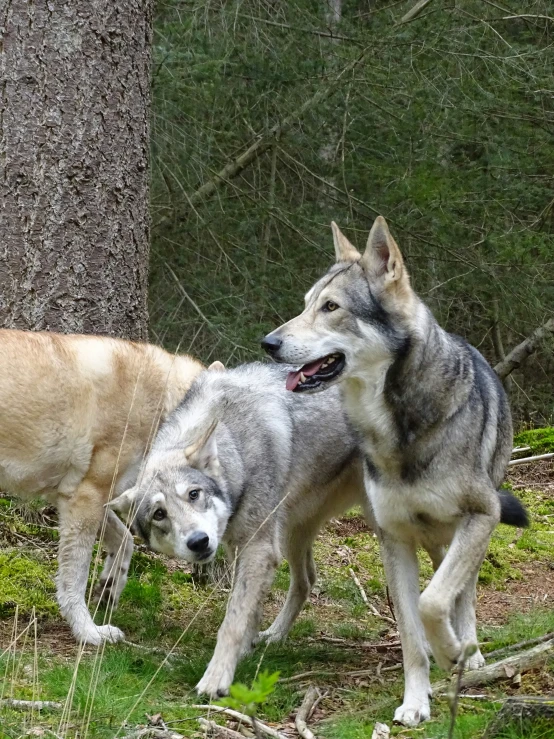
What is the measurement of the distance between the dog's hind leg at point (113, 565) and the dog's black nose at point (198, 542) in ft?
2.95

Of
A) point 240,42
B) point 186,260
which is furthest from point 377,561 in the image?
point 240,42

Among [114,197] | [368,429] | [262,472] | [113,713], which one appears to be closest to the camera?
[113,713]

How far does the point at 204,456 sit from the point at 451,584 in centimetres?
147

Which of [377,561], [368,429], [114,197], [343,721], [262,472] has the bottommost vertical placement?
[377,561]

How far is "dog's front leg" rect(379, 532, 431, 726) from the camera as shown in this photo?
3957 millimetres

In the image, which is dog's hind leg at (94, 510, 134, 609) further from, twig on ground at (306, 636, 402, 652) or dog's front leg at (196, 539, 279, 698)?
twig on ground at (306, 636, 402, 652)

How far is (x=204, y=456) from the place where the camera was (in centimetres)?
474

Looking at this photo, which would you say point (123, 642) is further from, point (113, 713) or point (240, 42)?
point (240, 42)

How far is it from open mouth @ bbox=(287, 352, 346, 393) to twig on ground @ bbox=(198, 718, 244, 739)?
4.89 feet

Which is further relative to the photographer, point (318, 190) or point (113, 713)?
point (318, 190)

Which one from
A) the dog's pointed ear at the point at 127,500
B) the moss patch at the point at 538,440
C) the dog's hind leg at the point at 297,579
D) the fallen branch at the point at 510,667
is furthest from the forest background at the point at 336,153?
the fallen branch at the point at 510,667

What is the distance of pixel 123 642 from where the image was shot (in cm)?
500

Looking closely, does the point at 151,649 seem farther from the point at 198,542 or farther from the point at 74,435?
the point at 74,435

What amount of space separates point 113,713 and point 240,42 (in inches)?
290
